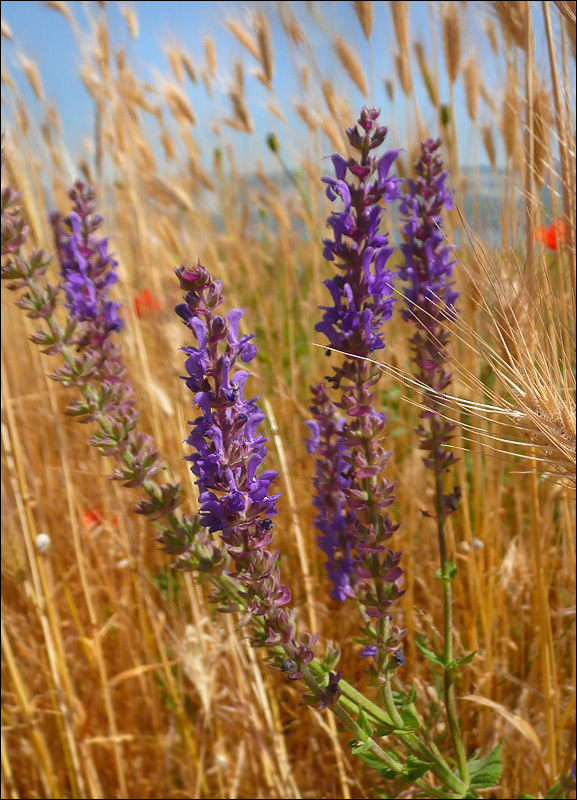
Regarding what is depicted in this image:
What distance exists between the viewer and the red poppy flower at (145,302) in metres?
2.09

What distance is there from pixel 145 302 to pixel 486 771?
1845 millimetres

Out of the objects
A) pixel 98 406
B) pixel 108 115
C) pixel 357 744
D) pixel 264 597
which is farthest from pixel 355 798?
pixel 108 115

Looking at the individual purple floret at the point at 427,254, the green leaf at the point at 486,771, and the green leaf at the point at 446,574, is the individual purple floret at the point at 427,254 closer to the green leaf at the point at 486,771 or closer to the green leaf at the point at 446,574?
the green leaf at the point at 446,574

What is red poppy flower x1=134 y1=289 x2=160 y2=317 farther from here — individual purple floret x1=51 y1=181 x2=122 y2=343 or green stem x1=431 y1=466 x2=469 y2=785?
green stem x1=431 y1=466 x2=469 y2=785

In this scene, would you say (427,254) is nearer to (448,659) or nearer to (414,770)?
(448,659)

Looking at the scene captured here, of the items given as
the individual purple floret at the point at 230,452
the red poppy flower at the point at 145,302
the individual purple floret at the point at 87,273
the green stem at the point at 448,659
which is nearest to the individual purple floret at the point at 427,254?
the green stem at the point at 448,659

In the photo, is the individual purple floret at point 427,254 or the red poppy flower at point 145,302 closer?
the individual purple floret at point 427,254

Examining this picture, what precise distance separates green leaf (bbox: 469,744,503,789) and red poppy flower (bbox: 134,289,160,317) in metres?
1.43

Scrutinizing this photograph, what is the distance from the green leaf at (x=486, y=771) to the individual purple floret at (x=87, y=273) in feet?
2.95

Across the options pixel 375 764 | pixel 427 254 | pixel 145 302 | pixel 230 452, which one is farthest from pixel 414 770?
pixel 145 302

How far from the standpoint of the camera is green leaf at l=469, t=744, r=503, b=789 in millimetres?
971

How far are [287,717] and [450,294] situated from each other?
1.40 m

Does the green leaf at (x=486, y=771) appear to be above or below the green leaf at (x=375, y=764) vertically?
below

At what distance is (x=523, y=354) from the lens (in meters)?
0.85
